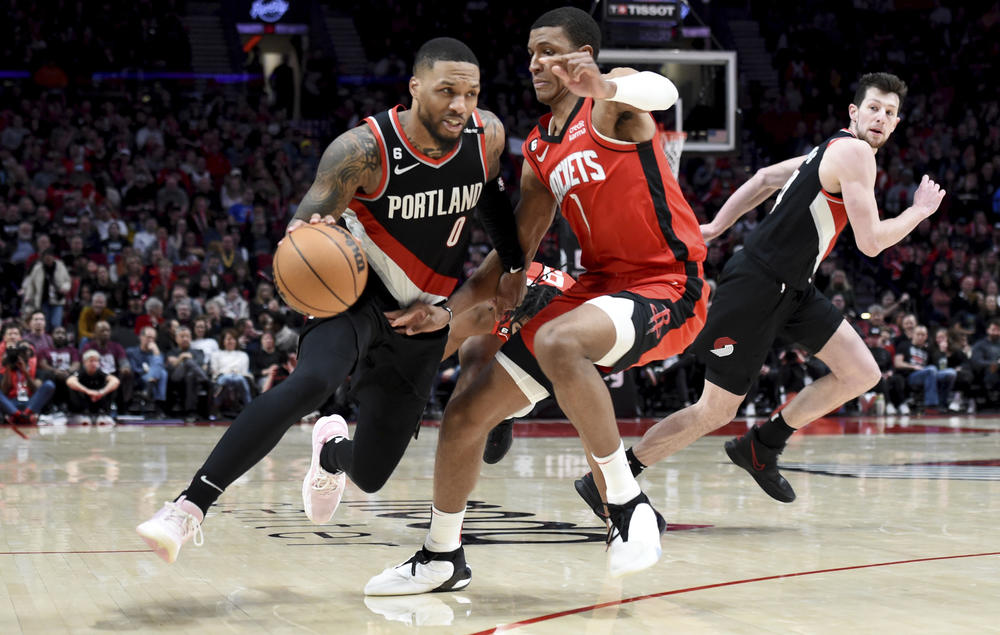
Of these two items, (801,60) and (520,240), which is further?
(801,60)

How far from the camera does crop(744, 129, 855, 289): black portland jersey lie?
5730mm

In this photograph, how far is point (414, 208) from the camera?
13.8 ft

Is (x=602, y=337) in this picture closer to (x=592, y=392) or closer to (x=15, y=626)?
(x=592, y=392)

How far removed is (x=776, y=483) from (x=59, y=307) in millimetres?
10464

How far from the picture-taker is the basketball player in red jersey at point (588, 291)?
159 inches

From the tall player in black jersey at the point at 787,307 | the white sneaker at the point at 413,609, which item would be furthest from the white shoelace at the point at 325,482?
the tall player in black jersey at the point at 787,307

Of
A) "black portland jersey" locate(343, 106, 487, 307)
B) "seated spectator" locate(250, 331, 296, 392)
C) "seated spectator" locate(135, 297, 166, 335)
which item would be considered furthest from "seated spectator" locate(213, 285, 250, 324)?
"black portland jersey" locate(343, 106, 487, 307)

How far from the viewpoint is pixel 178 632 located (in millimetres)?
3422

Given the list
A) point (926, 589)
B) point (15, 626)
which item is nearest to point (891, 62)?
point (926, 589)

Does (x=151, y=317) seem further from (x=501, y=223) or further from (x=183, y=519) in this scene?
(x=183, y=519)

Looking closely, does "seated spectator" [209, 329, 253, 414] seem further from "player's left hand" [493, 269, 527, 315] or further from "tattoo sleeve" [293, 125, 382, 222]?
"tattoo sleeve" [293, 125, 382, 222]

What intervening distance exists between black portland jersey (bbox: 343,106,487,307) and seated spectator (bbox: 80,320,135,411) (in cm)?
957

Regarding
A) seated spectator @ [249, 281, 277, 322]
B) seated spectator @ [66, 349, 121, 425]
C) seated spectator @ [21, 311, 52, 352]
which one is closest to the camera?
seated spectator @ [66, 349, 121, 425]

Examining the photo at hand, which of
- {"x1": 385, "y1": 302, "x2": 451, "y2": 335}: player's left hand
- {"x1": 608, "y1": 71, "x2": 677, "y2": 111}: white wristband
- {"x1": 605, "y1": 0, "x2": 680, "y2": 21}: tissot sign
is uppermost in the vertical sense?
{"x1": 605, "y1": 0, "x2": 680, "y2": 21}: tissot sign
